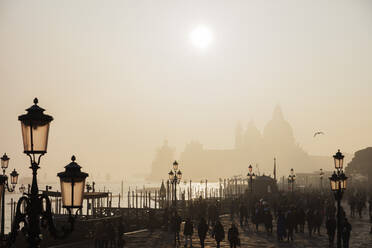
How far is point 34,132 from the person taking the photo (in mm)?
7438

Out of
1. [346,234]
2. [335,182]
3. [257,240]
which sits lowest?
[257,240]

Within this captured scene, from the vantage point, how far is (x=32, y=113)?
7.52 metres

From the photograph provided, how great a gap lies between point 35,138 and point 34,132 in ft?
0.31

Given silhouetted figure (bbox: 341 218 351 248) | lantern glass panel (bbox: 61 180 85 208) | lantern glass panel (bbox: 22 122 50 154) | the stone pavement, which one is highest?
lantern glass panel (bbox: 22 122 50 154)

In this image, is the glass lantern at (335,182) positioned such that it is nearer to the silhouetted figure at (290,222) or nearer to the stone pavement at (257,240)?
the stone pavement at (257,240)

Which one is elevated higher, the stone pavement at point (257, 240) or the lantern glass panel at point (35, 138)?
the lantern glass panel at point (35, 138)

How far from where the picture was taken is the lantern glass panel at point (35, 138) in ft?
24.2

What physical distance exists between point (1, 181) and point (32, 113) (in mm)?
1429

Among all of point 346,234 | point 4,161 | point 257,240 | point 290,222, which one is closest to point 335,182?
point 346,234

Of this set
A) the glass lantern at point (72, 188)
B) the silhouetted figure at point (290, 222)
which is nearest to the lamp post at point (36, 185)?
the glass lantern at point (72, 188)

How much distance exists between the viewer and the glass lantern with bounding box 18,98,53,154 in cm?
739

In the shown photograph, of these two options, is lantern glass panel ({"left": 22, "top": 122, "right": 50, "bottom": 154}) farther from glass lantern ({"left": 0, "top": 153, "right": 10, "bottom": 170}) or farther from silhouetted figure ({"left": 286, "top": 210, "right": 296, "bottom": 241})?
silhouetted figure ({"left": 286, "top": 210, "right": 296, "bottom": 241})

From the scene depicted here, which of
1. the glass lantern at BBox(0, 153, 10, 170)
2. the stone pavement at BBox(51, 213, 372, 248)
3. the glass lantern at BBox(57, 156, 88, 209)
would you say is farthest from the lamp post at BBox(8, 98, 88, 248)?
the stone pavement at BBox(51, 213, 372, 248)

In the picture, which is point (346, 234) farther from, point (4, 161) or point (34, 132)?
point (34, 132)
